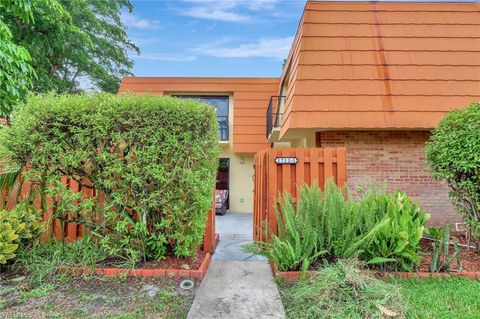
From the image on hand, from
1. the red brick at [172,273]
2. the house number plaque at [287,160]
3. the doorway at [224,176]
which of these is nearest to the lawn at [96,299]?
the red brick at [172,273]

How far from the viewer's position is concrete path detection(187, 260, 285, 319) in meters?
2.86

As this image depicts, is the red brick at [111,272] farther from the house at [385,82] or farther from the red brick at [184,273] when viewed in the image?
the house at [385,82]

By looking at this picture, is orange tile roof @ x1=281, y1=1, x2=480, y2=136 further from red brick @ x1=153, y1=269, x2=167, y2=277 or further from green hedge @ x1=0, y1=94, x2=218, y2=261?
red brick @ x1=153, y1=269, x2=167, y2=277

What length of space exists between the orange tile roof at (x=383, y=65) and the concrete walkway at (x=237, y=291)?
3.98m

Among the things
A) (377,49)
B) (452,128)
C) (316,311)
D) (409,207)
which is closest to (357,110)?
(377,49)

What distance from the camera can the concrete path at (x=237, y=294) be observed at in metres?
2.86

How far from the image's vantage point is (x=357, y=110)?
24.3ft

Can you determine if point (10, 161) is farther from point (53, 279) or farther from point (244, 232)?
point (244, 232)

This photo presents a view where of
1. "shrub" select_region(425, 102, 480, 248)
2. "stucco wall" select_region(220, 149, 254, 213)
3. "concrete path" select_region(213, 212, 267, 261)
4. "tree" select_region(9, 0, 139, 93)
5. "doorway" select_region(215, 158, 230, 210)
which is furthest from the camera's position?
"doorway" select_region(215, 158, 230, 210)

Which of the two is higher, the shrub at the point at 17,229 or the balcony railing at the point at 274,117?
the balcony railing at the point at 274,117

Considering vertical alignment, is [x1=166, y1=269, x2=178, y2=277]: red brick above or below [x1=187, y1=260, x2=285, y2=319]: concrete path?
above

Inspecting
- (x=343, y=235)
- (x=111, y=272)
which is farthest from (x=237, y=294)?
(x=111, y=272)

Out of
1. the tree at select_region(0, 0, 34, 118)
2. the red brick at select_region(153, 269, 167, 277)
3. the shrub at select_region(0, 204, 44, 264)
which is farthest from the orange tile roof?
the tree at select_region(0, 0, 34, 118)

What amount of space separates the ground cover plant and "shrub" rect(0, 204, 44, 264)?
3.05 metres
